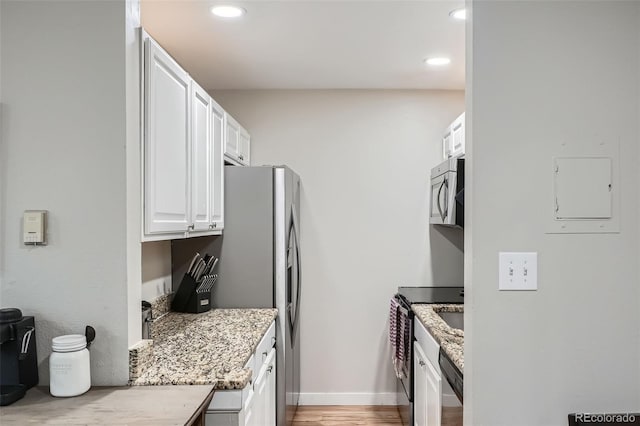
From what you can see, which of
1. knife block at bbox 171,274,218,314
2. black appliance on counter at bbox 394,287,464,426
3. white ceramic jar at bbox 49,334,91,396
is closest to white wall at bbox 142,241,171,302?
knife block at bbox 171,274,218,314

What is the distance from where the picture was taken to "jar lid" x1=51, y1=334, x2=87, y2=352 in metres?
1.53

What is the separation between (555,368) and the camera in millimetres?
1555

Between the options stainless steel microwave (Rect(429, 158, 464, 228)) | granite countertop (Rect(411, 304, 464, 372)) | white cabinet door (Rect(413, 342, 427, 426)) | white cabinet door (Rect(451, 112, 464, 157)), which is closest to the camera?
granite countertop (Rect(411, 304, 464, 372))

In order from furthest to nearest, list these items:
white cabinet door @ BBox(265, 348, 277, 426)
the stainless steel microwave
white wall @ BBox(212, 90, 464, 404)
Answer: white wall @ BBox(212, 90, 464, 404) < the stainless steel microwave < white cabinet door @ BBox(265, 348, 277, 426)

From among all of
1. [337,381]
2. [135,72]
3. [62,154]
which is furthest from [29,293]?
[337,381]

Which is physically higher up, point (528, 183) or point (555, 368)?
point (528, 183)

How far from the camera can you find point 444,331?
7.81 ft

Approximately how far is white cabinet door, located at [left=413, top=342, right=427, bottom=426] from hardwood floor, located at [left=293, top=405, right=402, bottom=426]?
0.56 metres

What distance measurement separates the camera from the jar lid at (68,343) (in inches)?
60.1

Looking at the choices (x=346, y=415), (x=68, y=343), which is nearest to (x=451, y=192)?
(x=346, y=415)

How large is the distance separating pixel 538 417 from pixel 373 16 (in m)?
1.87

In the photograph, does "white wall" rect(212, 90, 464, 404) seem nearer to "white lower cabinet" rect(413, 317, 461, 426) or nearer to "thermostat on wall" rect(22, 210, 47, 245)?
"white lower cabinet" rect(413, 317, 461, 426)

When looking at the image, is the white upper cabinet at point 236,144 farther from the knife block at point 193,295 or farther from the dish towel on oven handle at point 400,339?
the dish towel on oven handle at point 400,339

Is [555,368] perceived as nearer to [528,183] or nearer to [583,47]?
[528,183]
